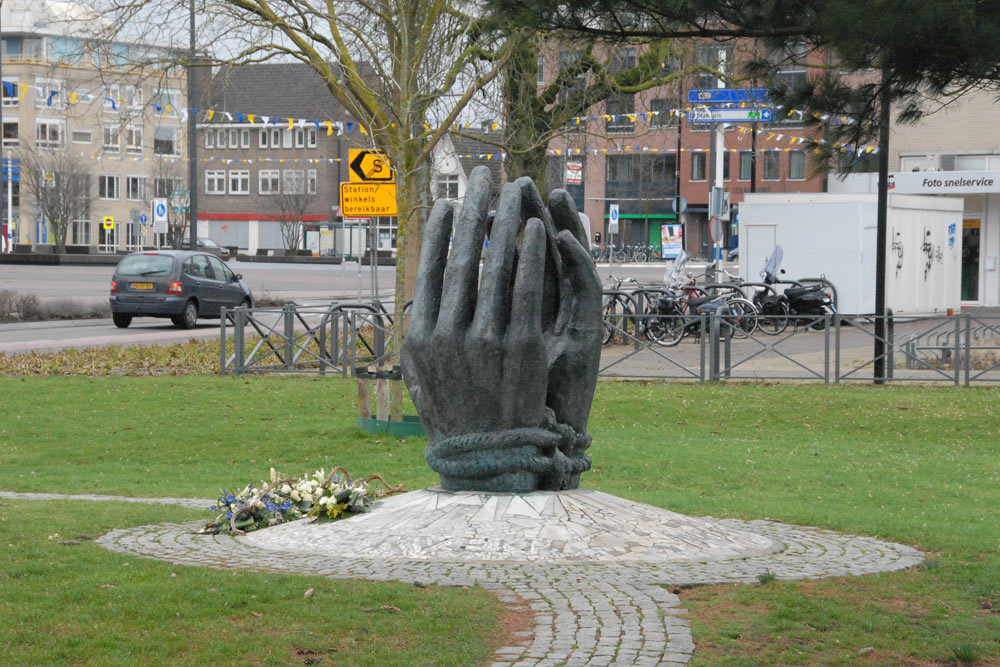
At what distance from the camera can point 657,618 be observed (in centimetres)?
680

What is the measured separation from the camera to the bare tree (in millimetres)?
75500

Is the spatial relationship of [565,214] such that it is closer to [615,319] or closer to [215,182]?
[615,319]

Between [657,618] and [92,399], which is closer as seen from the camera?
[657,618]

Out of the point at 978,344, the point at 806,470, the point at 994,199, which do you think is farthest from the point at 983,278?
the point at 806,470

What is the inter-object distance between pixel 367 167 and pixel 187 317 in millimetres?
12753

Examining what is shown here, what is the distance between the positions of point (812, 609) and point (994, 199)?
111 ft

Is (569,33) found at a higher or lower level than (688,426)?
higher

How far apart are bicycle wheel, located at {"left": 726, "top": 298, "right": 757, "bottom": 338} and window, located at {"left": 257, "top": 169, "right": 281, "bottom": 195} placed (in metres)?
72.8

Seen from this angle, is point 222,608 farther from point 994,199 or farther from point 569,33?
point 994,199

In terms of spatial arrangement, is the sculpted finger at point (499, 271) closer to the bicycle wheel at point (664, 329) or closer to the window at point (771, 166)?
the bicycle wheel at point (664, 329)

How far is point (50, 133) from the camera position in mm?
87500

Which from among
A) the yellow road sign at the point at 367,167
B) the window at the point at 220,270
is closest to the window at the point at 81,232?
the window at the point at 220,270

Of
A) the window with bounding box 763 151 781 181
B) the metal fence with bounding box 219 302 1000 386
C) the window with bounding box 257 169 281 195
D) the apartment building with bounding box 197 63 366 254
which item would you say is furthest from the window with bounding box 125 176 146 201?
the metal fence with bounding box 219 302 1000 386

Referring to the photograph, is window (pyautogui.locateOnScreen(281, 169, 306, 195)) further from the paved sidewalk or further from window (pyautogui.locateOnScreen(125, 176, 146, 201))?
the paved sidewalk
